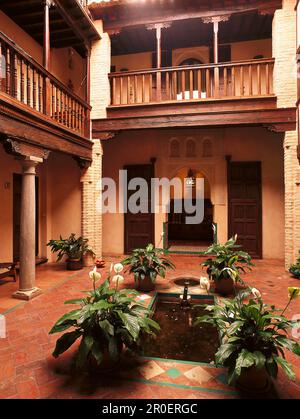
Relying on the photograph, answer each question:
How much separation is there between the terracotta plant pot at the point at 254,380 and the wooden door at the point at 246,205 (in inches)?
272

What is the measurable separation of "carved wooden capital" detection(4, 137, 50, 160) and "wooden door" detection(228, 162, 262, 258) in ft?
21.1

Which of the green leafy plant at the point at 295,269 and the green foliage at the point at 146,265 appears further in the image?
the green leafy plant at the point at 295,269

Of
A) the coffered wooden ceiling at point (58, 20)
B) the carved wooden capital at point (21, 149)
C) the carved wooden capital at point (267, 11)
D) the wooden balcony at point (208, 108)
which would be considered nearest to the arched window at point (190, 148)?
the wooden balcony at point (208, 108)

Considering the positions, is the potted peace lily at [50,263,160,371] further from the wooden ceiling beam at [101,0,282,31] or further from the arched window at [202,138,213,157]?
the wooden ceiling beam at [101,0,282,31]

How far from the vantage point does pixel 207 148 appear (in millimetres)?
9750

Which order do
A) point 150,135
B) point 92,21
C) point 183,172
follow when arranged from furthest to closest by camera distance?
point 183,172 < point 150,135 < point 92,21

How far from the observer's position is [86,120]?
26.3ft

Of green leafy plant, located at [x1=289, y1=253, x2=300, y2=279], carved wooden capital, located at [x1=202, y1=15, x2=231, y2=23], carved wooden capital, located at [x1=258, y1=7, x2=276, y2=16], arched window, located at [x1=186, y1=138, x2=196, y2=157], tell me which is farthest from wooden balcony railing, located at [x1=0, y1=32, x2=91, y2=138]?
green leafy plant, located at [x1=289, y1=253, x2=300, y2=279]

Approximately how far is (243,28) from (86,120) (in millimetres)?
5843

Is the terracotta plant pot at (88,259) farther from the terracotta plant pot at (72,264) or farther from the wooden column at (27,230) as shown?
the wooden column at (27,230)

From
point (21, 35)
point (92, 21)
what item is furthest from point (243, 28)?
point (21, 35)

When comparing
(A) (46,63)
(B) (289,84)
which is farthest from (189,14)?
(A) (46,63)

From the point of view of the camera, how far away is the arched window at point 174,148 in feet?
32.4
